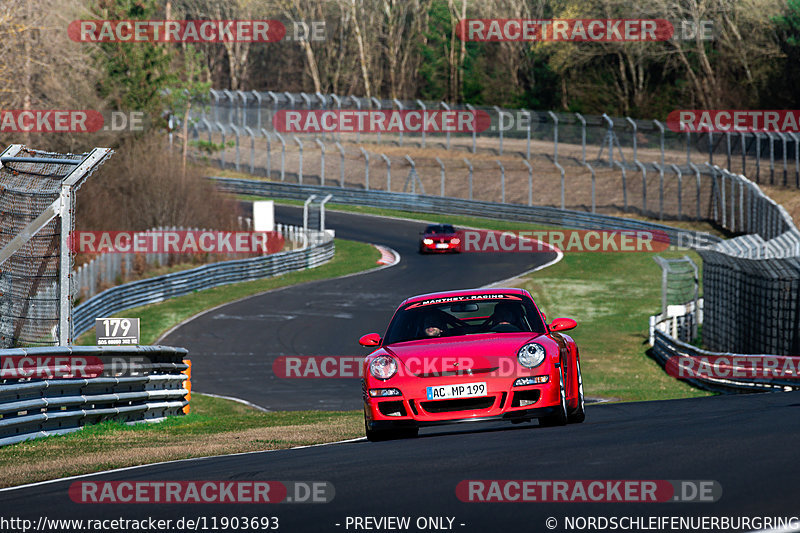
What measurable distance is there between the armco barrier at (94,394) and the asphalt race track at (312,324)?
17.1 ft

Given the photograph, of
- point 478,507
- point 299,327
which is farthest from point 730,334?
point 478,507

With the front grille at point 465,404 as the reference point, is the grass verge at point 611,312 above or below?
below

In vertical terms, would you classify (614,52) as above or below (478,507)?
above

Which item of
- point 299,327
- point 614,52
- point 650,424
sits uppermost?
point 614,52

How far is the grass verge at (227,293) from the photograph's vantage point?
31.1 m

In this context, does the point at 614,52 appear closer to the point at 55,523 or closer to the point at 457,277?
the point at 457,277

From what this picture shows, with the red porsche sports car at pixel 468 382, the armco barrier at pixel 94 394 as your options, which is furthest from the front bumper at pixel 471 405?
the armco barrier at pixel 94 394

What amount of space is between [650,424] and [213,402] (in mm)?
12260

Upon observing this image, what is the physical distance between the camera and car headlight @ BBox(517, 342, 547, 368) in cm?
1007

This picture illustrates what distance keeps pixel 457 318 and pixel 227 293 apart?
2717 cm

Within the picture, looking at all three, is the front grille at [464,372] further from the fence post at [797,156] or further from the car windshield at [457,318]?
the fence post at [797,156]

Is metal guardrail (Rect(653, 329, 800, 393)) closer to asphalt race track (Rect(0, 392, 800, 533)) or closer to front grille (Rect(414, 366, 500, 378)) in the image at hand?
asphalt race track (Rect(0, 392, 800, 533))

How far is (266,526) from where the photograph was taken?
6215 millimetres

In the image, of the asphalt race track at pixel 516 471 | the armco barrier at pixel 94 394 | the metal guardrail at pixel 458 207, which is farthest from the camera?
the metal guardrail at pixel 458 207
